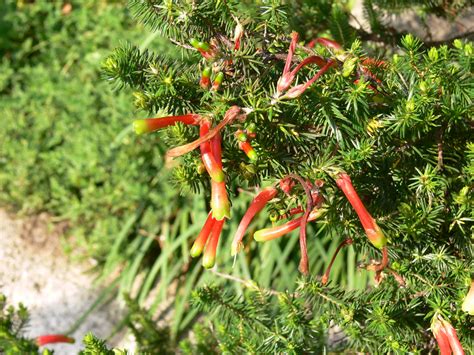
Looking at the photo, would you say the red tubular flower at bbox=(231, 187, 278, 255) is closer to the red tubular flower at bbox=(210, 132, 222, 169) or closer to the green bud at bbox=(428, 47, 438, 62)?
the red tubular flower at bbox=(210, 132, 222, 169)

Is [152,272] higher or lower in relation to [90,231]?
lower

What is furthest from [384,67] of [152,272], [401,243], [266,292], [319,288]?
[152,272]

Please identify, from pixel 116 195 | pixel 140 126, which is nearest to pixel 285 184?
pixel 140 126

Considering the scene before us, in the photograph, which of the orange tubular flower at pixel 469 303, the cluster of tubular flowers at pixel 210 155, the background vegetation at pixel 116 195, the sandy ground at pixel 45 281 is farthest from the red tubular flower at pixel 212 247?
the sandy ground at pixel 45 281

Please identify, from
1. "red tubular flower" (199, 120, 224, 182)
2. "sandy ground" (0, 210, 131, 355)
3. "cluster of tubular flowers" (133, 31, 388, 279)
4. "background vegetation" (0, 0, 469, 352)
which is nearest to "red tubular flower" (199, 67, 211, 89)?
"cluster of tubular flowers" (133, 31, 388, 279)

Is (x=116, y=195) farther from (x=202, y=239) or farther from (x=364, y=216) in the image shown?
(x=364, y=216)

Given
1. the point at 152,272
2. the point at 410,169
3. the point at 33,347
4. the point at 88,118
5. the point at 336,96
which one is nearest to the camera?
the point at 336,96

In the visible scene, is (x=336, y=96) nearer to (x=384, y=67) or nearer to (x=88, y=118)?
(x=384, y=67)

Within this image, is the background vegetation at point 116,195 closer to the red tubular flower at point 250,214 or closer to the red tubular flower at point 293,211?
the red tubular flower at point 293,211
